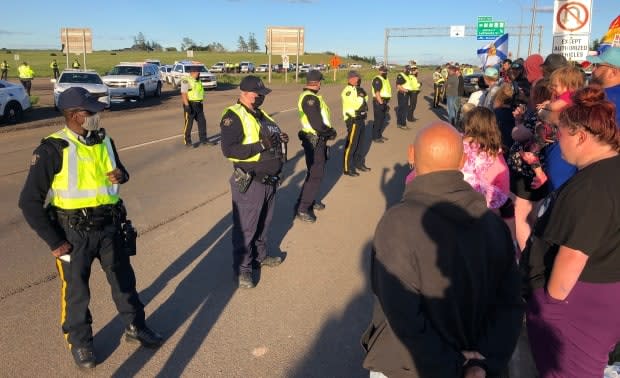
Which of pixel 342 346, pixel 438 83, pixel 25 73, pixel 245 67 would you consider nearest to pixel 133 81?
pixel 25 73

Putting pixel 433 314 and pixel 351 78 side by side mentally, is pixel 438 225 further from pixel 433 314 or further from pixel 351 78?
pixel 351 78

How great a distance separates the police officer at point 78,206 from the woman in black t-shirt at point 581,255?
2.70 metres

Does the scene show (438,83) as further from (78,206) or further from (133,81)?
(78,206)

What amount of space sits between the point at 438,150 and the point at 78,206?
8.08 ft

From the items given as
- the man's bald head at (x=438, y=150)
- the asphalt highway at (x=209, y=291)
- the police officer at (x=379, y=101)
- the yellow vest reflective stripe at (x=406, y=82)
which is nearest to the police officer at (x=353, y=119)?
the asphalt highway at (x=209, y=291)

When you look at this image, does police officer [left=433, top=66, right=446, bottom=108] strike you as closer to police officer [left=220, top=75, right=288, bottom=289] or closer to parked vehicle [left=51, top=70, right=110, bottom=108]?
parked vehicle [left=51, top=70, right=110, bottom=108]

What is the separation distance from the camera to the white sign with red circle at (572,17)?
7035mm

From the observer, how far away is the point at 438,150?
180 centimetres

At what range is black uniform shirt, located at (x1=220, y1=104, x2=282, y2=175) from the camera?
175 inches

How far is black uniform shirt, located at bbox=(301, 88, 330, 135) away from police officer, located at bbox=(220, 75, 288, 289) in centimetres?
189

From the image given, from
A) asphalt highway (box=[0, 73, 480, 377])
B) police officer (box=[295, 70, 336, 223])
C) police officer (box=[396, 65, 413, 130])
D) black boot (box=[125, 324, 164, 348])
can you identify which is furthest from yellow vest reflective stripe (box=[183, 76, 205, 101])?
black boot (box=[125, 324, 164, 348])

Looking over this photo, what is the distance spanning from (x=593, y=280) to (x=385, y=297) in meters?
1.17

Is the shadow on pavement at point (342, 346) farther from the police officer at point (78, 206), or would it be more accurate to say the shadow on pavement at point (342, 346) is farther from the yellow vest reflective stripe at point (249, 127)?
the yellow vest reflective stripe at point (249, 127)

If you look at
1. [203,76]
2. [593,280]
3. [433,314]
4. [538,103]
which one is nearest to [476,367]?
[433,314]
